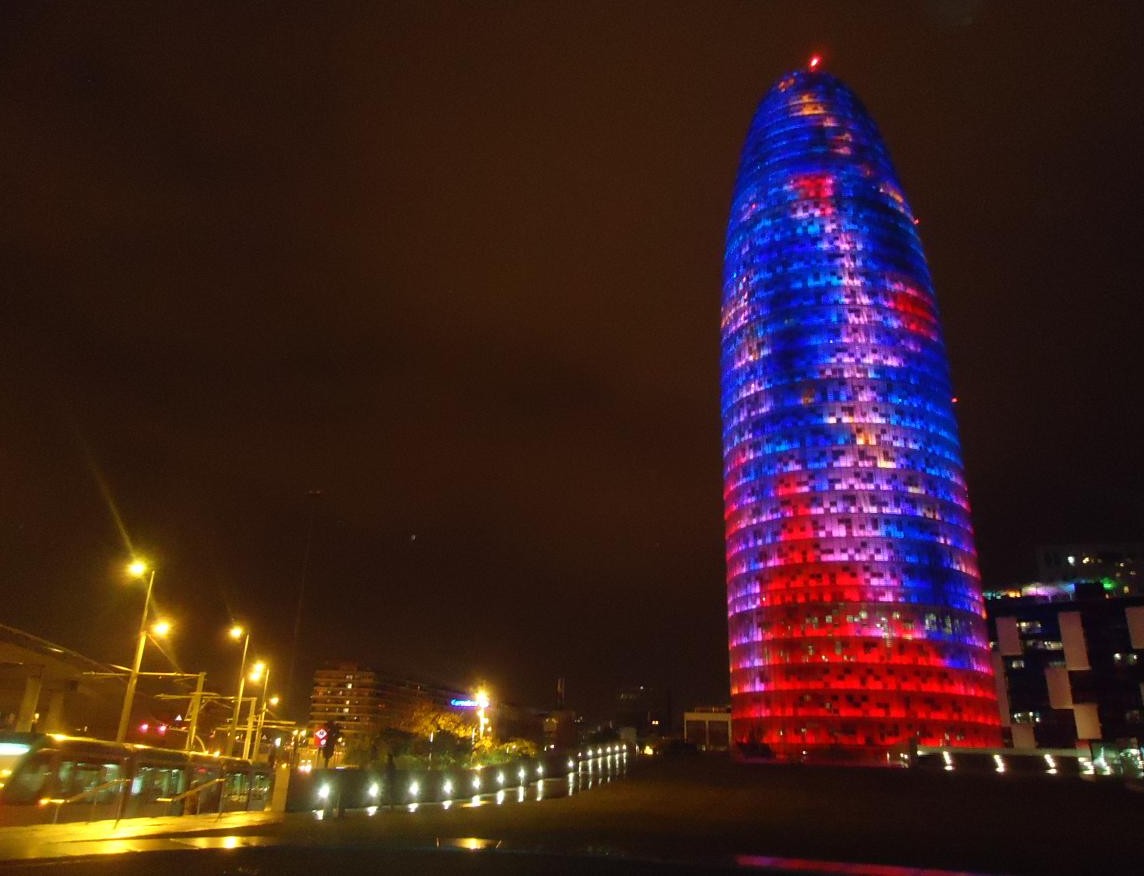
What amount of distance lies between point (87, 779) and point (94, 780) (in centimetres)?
35

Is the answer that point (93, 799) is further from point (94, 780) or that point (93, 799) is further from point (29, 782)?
point (29, 782)

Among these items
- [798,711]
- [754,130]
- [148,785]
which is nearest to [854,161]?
[754,130]

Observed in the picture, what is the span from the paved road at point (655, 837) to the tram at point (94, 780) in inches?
58.8

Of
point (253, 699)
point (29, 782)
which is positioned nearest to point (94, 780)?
point (29, 782)

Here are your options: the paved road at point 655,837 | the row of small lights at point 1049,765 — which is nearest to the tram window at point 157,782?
the paved road at point 655,837

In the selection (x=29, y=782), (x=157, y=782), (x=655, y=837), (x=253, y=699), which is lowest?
(x=655, y=837)

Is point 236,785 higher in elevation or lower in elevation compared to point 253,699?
lower

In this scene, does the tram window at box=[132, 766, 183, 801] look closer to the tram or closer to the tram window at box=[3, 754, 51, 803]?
the tram

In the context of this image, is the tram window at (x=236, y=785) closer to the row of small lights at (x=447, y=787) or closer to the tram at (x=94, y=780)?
the tram at (x=94, y=780)

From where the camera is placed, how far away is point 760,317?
12950 cm

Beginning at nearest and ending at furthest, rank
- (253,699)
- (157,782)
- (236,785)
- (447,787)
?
(157,782), (236,785), (447,787), (253,699)

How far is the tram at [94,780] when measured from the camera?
21844 millimetres

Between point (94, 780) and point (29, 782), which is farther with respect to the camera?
point (94, 780)

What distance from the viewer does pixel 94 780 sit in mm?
24109
